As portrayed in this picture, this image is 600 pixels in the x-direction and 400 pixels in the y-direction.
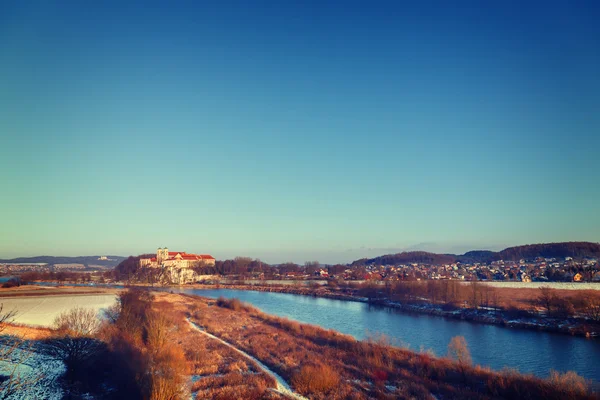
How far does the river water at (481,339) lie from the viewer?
17.9 meters

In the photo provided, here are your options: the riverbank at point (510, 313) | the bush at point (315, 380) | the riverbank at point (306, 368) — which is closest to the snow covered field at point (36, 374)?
the riverbank at point (306, 368)

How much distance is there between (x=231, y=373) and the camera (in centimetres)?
1337

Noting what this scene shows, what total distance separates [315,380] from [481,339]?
1576 cm

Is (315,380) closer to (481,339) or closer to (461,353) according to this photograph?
(461,353)

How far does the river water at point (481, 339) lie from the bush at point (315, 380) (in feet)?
25.7

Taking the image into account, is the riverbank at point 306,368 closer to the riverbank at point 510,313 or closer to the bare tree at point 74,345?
the bare tree at point 74,345

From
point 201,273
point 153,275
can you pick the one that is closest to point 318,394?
point 153,275

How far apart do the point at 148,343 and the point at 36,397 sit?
22.9ft

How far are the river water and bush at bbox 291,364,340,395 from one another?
25.7 feet

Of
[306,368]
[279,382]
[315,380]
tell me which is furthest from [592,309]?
[279,382]

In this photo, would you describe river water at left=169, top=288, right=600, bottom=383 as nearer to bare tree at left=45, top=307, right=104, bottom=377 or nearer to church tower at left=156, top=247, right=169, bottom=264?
bare tree at left=45, top=307, right=104, bottom=377

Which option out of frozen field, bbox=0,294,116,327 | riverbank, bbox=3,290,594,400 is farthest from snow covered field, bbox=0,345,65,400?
frozen field, bbox=0,294,116,327

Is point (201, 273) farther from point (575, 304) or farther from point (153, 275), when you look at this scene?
point (575, 304)

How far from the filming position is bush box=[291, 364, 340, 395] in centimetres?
1192
